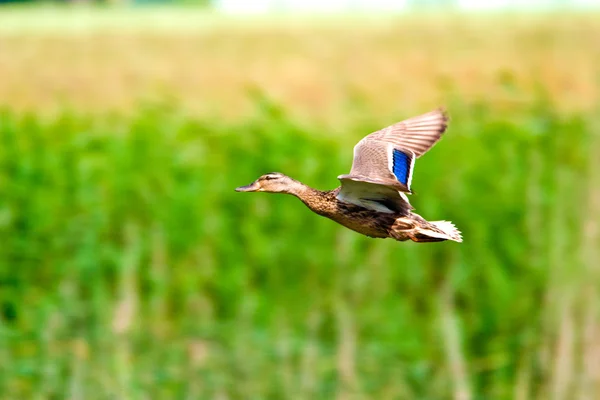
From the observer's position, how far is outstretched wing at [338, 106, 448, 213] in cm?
280

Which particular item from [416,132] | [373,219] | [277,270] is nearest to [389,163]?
[373,219]

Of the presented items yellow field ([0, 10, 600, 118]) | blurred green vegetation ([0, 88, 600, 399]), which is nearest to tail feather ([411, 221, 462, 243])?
blurred green vegetation ([0, 88, 600, 399])

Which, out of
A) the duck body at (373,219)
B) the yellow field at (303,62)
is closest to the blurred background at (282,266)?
the yellow field at (303,62)

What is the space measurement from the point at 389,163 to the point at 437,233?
0.26 metres

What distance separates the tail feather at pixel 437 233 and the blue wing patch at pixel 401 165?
0.15 meters

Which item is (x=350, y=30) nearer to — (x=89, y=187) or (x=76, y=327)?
(x=89, y=187)

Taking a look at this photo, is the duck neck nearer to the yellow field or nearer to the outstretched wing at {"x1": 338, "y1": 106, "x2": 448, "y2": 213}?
the outstretched wing at {"x1": 338, "y1": 106, "x2": 448, "y2": 213}

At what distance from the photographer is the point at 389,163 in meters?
3.12

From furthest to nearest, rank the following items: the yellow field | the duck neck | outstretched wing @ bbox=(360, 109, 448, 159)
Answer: the yellow field, outstretched wing @ bbox=(360, 109, 448, 159), the duck neck

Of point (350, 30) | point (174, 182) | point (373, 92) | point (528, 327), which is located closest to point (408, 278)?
point (528, 327)

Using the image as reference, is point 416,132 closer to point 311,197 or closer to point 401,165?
point 401,165

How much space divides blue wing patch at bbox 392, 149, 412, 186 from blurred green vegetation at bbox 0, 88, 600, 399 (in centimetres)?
218

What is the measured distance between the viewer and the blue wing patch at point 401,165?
10.2 ft

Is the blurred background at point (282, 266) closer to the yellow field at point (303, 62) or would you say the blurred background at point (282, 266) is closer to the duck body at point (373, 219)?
the yellow field at point (303, 62)
